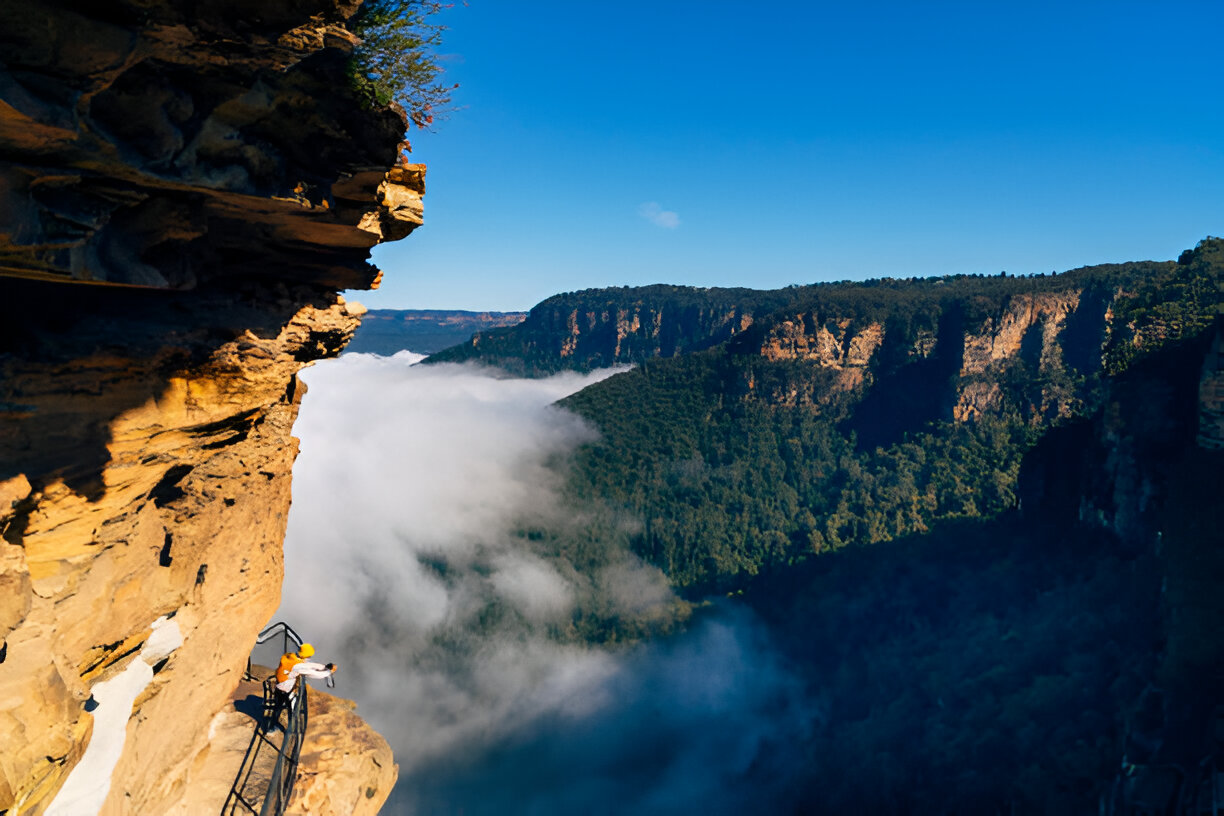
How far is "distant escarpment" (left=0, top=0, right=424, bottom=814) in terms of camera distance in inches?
170

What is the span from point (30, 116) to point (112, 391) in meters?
3.53

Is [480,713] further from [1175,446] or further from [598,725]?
[1175,446]

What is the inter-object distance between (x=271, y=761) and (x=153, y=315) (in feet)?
23.9

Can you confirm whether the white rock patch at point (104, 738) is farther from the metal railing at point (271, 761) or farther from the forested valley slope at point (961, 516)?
the forested valley slope at point (961, 516)

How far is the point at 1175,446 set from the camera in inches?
1372

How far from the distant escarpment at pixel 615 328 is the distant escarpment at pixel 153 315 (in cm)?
13614

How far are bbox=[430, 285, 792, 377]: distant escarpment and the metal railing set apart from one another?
135 metres

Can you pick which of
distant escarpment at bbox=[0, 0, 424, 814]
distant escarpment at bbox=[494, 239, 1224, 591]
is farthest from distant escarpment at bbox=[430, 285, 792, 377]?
distant escarpment at bbox=[0, 0, 424, 814]

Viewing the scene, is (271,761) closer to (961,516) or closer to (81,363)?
(81,363)

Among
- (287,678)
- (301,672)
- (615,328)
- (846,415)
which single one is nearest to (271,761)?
(287,678)

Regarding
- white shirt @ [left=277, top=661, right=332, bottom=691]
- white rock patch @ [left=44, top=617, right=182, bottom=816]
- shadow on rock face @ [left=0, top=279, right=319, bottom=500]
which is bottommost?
white shirt @ [left=277, top=661, right=332, bottom=691]

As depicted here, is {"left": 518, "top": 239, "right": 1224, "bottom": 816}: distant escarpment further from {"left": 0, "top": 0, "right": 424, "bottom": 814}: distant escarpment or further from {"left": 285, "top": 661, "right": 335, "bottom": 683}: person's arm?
{"left": 0, "top": 0, "right": 424, "bottom": 814}: distant escarpment

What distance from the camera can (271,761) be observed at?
1029 centimetres

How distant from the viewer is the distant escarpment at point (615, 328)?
492 ft
